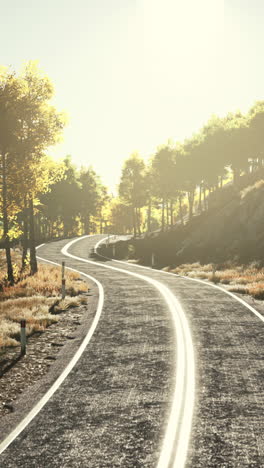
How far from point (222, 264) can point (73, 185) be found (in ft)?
134

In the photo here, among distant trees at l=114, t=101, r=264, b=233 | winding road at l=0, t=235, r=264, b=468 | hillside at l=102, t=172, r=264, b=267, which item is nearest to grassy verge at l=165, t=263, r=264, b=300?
hillside at l=102, t=172, r=264, b=267

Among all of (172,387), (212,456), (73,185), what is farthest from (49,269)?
(73,185)

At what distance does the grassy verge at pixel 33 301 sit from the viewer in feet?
39.9

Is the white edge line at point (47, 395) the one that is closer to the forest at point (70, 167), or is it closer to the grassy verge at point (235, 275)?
the grassy verge at point (235, 275)

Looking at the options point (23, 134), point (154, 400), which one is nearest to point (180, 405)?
point (154, 400)

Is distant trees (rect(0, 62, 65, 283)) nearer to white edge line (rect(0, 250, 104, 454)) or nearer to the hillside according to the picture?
white edge line (rect(0, 250, 104, 454))

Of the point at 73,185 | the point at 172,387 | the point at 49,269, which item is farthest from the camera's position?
the point at 73,185

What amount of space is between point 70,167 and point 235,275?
44841 mm

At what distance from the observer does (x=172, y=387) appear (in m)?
7.74

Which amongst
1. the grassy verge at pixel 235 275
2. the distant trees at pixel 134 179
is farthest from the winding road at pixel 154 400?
the distant trees at pixel 134 179

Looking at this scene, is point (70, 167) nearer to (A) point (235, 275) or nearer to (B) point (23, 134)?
(B) point (23, 134)

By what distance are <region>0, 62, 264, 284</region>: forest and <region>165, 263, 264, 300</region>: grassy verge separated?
11.0 m

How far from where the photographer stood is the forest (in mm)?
20000

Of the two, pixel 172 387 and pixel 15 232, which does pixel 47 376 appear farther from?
pixel 15 232
